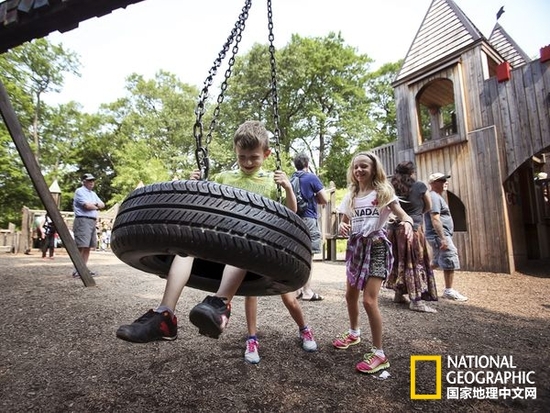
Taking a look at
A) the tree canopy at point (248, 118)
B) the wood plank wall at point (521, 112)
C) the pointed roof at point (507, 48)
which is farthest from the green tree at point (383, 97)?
the wood plank wall at point (521, 112)

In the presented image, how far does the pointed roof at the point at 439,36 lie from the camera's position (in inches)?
327

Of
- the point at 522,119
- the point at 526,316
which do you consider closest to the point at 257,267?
the point at 526,316

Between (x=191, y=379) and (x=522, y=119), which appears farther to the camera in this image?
(x=522, y=119)

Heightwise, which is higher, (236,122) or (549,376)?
(236,122)

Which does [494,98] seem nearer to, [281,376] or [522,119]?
[522,119]

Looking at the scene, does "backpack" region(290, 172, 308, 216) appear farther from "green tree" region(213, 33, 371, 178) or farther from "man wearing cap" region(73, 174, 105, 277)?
"green tree" region(213, 33, 371, 178)

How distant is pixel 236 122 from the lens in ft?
78.0

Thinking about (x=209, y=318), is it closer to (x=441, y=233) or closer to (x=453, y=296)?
(x=441, y=233)

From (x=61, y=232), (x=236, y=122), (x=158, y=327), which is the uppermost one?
(x=236, y=122)

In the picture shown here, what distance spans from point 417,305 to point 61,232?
15.5 ft

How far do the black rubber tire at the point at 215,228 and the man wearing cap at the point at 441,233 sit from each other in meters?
3.50

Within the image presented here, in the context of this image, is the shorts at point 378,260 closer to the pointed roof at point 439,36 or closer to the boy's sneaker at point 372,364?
the boy's sneaker at point 372,364

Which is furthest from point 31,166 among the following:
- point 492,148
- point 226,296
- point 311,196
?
point 492,148

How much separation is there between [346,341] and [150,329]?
160 cm
